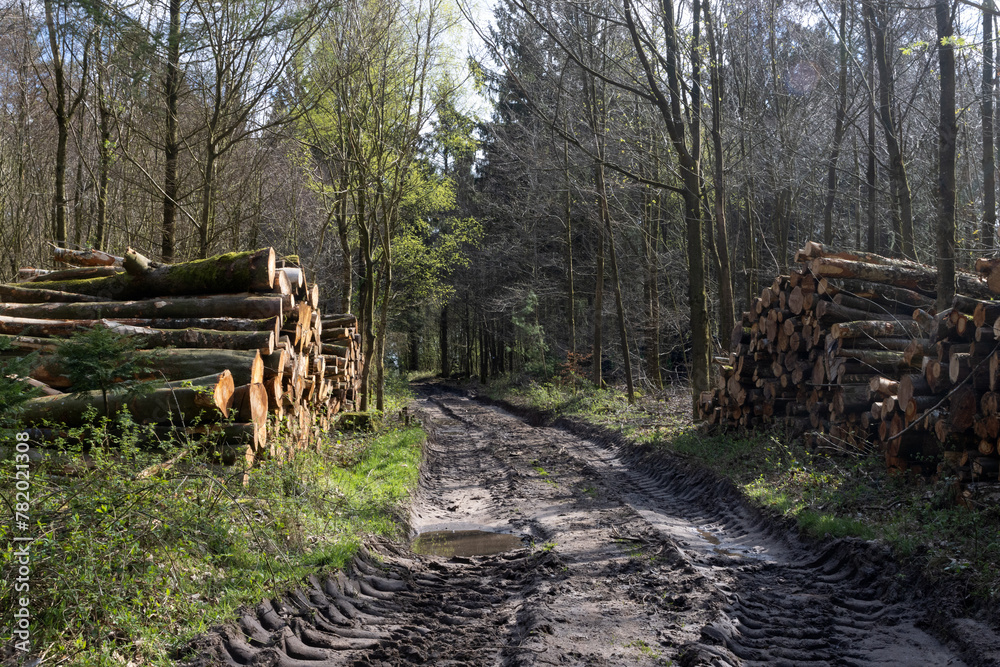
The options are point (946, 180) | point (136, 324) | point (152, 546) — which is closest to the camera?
point (152, 546)

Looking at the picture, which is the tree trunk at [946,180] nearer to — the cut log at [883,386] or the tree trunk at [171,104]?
the cut log at [883,386]

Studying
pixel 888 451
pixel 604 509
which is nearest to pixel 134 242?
pixel 604 509

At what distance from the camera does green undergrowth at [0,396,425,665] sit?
11.3 ft

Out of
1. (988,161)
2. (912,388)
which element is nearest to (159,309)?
(912,388)

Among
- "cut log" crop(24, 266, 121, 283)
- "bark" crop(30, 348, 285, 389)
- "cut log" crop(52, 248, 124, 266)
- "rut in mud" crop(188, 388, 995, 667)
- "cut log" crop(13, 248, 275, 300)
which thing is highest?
"cut log" crop(52, 248, 124, 266)

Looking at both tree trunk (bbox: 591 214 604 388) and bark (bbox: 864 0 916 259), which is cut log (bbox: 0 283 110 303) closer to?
bark (bbox: 864 0 916 259)

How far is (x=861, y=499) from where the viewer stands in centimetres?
707

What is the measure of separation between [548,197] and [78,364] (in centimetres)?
2056

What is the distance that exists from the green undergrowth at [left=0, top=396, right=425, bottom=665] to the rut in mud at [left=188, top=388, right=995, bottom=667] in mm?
268

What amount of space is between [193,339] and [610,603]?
18.3ft

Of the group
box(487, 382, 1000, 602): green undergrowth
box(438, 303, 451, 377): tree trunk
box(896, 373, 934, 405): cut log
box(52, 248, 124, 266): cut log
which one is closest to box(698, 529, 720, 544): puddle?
box(487, 382, 1000, 602): green undergrowth

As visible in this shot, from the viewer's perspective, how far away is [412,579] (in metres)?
5.75

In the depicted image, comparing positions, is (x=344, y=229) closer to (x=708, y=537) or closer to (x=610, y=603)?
(x=708, y=537)

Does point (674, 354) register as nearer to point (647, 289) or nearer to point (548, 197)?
point (647, 289)
